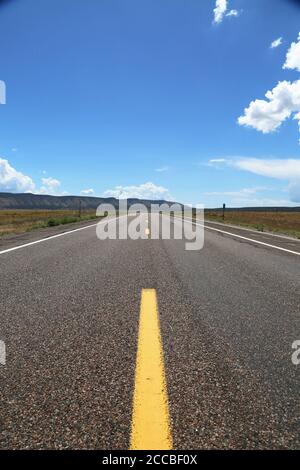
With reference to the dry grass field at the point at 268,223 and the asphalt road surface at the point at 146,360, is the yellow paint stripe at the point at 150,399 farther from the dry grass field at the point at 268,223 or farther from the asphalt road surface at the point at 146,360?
the dry grass field at the point at 268,223

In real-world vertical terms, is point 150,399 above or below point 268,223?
above

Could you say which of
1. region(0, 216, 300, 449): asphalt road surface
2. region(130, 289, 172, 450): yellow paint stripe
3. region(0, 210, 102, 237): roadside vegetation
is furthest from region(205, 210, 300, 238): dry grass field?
region(130, 289, 172, 450): yellow paint stripe

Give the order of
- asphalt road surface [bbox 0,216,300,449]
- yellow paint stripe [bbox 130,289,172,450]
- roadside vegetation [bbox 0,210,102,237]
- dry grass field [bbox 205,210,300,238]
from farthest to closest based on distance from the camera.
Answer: dry grass field [bbox 205,210,300,238]
roadside vegetation [bbox 0,210,102,237]
asphalt road surface [bbox 0,216,300,449]
yellow paint stripe [bbox 130,289,172,450]

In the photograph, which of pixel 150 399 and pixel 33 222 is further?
pixel 33 222

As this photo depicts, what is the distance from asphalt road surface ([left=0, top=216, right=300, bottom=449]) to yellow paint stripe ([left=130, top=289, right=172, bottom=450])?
0.05ft

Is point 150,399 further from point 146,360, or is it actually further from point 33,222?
point 33,222

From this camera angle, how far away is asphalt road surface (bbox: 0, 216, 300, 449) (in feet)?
6.36

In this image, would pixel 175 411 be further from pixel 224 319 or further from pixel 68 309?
pixel 68 309

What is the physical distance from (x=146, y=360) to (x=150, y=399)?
21.2 inches

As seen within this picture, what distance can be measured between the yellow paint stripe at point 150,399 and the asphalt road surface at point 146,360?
0.01m

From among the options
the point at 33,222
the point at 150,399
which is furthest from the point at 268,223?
the point at 150,399

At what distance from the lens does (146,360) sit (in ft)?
9.00

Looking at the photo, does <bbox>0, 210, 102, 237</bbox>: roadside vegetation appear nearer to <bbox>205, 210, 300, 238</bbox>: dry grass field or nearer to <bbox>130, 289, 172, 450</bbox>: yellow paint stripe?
<bbox>205, 210, 300, 238</bbox>: dry grass field

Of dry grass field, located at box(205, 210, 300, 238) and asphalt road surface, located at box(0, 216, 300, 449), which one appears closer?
asphalt road surface, located at box(0, 216, 300, 449)
